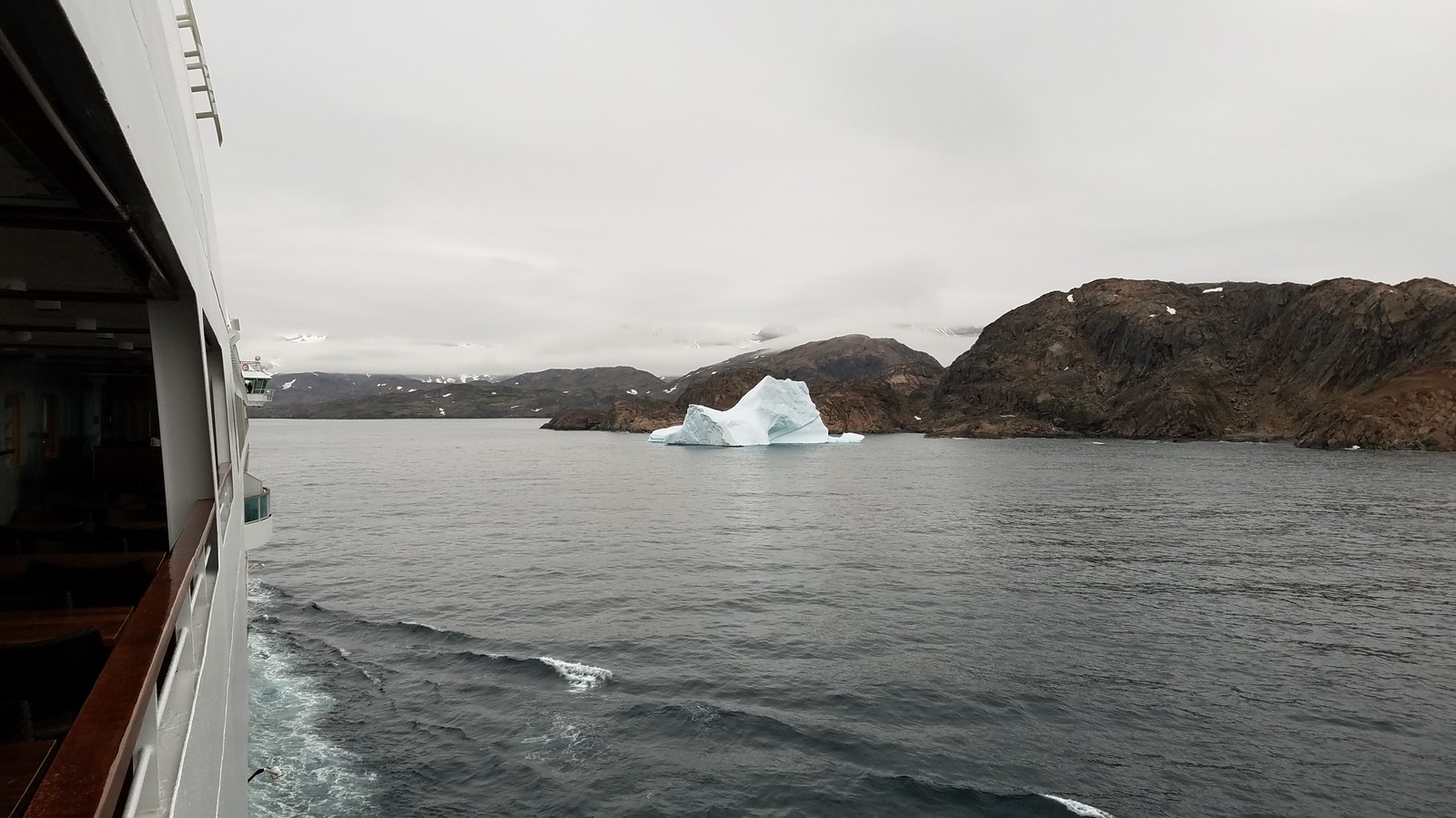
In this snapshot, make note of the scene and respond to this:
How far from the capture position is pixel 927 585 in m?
26.1

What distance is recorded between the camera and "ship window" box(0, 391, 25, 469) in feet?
41.2

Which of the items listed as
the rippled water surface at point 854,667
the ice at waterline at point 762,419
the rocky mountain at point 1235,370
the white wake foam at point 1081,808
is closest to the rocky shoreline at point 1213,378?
the rocky mountain at point 1235,370

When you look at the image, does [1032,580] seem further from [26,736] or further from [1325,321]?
[1325,321]

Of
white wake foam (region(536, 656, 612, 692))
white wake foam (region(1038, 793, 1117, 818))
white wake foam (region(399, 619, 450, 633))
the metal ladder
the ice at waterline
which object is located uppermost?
the metal ladder

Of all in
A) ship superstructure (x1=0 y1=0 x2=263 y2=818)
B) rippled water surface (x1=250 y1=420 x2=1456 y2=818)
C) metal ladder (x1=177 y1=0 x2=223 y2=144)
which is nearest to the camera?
ship superstructure (x1=0 y1=0 x2=263 y2=818)

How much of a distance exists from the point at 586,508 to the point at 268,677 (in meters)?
30.2

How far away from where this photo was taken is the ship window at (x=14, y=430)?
495 inches

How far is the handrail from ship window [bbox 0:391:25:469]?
12588 mm

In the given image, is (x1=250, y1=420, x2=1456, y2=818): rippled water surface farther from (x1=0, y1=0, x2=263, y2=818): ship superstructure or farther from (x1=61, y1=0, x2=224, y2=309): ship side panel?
(x1=61, y1=0, x2=224, y2=309): ship side panel

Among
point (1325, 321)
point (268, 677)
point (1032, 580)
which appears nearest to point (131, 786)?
point (268, 677)

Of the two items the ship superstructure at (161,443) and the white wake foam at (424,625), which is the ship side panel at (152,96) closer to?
the ship superstructure at (161,443)

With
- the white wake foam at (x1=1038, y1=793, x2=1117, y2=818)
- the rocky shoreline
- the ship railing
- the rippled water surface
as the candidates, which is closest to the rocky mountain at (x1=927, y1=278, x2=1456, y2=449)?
the rocky shoreline

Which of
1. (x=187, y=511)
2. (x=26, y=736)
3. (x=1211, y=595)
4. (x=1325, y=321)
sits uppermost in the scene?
(x=1325, y=321)

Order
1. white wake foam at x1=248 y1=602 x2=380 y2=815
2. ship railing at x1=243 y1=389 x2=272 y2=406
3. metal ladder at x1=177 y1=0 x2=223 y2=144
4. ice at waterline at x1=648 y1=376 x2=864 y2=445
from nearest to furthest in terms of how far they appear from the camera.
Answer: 1. metal ladder at x1=177 y1=0 x2=223 y2=144
2. white wake foam at x1=248 y1=602 x2=380 y2=815
3. ship railing at x1=243 y1=389 x2=272 y2=406
4. ice at waterline at x1=648 y1=376 x2=864 y2=445
